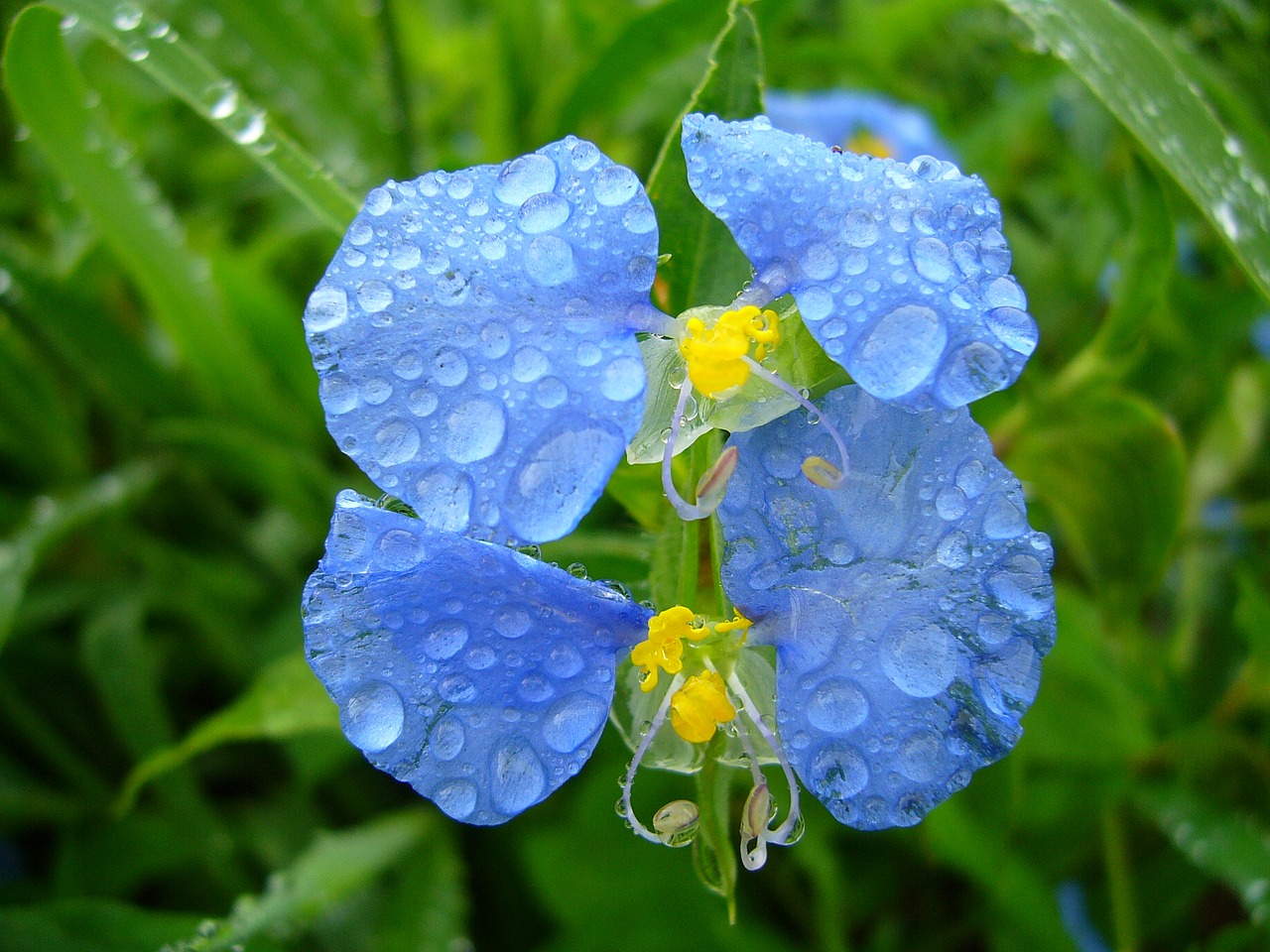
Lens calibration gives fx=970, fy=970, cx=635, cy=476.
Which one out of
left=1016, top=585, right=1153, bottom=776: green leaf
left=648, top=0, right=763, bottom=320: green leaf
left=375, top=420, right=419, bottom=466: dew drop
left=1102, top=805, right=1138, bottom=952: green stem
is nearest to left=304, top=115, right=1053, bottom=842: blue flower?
left=375, top=420, right=419, bottom=466: dew drop

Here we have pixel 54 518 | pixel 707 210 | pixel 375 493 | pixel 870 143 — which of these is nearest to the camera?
pixel 707 210

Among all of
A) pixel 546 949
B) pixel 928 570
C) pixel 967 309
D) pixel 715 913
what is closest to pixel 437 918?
pixel 546 949

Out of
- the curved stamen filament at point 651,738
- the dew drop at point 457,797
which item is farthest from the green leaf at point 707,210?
the dew drop at point 457,797

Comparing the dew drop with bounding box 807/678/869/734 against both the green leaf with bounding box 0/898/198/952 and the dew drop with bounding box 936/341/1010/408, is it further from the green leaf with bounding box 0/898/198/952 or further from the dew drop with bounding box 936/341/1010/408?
the green leaf with bounding box 0/898/198/952

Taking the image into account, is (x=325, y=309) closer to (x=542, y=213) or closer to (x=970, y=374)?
(x=542, y=213)

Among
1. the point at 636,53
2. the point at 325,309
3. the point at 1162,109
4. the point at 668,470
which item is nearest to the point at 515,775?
the point at 668,470

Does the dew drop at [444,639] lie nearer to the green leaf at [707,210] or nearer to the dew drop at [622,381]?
the dew drop at [622,381]

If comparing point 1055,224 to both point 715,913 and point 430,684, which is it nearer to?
point 715,913
